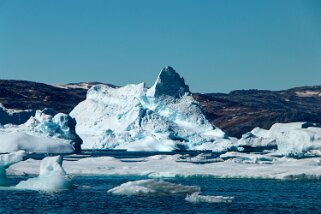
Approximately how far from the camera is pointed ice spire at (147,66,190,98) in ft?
262

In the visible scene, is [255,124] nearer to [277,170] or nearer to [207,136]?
[207,136]

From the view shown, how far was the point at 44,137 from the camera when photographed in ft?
216

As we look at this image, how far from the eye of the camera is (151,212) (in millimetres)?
25094

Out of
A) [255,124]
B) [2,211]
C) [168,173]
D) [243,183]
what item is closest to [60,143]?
[168,173]

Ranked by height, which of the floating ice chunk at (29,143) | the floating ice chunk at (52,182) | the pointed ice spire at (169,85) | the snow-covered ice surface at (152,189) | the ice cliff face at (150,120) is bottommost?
the snow-covered ice surface at (152,189)

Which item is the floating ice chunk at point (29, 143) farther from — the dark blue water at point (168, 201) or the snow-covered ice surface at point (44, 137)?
the dark blue water at point (168, 201)

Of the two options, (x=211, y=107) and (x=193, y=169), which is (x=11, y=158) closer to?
(x=193, y=169)

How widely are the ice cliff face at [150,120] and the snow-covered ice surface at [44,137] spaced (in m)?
7.63

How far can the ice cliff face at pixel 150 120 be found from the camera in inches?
3034

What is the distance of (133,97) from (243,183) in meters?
43.6

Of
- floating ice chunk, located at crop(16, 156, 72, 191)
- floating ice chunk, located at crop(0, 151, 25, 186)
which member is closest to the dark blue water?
floating ice chunk, located at crop(16, 156, 72, 191)

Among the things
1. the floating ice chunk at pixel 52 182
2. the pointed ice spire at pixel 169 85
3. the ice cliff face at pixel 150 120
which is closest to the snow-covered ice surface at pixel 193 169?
the floating ice chunk at pixel 52 182

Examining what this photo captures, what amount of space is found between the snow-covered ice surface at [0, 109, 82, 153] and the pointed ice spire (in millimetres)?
13065

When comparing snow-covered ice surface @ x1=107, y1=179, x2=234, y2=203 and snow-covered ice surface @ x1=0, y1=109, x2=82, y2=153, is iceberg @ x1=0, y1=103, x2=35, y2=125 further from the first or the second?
snow-covered ice surface @ x1=107, y1=179, x2=234, y2=203
